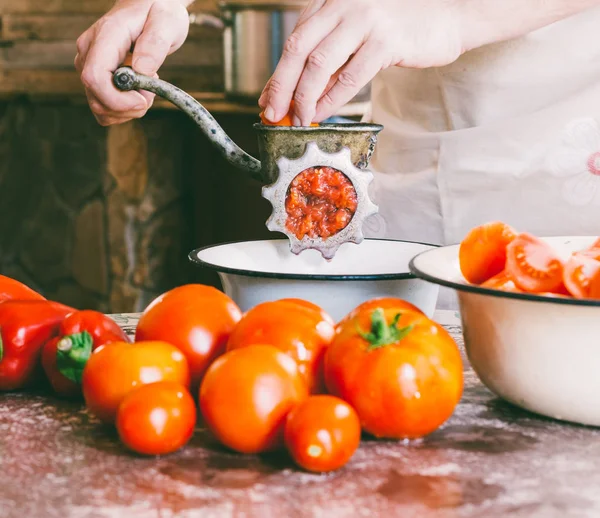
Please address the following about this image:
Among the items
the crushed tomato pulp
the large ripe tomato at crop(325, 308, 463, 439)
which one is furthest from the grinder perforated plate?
the large ripe tomato at crop(325, 308, 463, 439)

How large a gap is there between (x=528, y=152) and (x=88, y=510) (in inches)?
42.5

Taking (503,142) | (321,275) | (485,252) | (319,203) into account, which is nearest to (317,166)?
(319,203)

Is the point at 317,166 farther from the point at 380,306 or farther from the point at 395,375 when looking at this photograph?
Answer: the point at 395,375

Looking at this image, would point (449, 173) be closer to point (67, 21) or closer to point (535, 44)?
point (535, 44)

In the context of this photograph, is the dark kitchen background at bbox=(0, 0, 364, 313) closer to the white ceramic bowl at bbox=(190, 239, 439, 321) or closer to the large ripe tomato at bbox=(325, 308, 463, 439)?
the white ceramic bowl at bbox=(190, 239, 439, 321)

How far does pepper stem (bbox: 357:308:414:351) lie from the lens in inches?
30.5

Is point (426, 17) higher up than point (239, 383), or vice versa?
point (426, 17)

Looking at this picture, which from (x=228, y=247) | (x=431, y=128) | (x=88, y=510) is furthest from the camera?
(x=431, y=128)

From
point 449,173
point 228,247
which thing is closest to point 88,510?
point 228,247

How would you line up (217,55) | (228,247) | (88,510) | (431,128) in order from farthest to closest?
(217,55), (431,128), (228,247), (88,510)

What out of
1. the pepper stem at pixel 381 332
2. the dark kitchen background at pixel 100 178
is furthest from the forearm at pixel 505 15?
the dark kitchen background at pixel 100 178

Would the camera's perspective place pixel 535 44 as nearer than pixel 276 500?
No

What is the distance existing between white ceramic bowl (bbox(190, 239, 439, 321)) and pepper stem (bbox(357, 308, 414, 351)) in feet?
0.79

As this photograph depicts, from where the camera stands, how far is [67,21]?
3.42m
